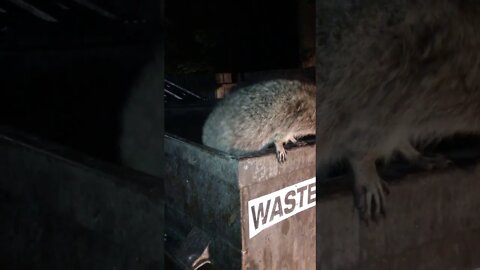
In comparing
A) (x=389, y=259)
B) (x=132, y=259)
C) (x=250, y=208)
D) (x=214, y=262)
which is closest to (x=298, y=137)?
(x=250, y=208)

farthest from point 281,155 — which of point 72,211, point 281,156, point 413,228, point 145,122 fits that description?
point 413,228

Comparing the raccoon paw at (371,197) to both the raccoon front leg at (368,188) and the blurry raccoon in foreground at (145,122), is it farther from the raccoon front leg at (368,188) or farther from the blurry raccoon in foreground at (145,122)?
the blurry raccoon in foreground at (145,122)

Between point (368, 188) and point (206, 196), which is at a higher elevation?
point (206, 196)

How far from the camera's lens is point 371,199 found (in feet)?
4.54

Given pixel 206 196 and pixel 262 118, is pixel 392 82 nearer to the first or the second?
pixel 262 118

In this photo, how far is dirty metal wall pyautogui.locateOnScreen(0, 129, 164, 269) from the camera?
867 millimetres

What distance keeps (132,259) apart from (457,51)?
101 centimetres

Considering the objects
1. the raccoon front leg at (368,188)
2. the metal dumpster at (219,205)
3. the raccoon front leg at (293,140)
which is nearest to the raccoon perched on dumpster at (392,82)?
the raccoon front leg at (368,188)

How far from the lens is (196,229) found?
1.01m

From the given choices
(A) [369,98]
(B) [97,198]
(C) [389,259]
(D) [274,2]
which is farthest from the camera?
(C) [389,259]

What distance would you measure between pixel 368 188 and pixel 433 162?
10.2 inches

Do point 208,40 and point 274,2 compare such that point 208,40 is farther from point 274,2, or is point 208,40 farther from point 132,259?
point 132,259

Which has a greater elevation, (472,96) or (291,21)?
(291,21)

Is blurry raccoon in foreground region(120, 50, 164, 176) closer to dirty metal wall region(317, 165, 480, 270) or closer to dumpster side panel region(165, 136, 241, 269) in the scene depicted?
dumpster side panel region(165, 136, 241, 269)
